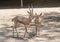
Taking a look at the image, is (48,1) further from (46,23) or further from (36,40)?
(36,40)

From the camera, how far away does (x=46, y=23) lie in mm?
9453

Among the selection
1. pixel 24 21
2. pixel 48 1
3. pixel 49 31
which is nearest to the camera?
pixel 24 21

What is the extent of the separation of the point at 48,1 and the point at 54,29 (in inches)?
328

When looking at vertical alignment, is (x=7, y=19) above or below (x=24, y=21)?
below

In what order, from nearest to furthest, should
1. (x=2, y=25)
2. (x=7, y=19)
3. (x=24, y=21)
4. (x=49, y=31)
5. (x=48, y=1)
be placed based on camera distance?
1. (x=24, y=21)
2. (x=49, y=31)
3. (x=2, y=25)
4. (x=7, y=19)
5. (x=48, y=1)

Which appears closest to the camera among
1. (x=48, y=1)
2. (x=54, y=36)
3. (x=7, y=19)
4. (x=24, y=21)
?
(x=24, y=21)

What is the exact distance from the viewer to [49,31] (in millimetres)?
8203

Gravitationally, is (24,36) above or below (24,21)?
below

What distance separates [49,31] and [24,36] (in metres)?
1.30

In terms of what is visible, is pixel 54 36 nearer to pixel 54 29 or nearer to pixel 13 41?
pixel 54 29

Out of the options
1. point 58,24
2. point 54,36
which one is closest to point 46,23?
point 58,24

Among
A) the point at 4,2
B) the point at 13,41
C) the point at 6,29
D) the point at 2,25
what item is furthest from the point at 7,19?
the point at 4,2

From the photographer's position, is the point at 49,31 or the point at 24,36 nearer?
the point at 24,36

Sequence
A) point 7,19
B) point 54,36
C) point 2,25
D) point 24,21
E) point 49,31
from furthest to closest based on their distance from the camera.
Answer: point 7,19
point 2,25
point 49,31
point 54,36
point 24,21
